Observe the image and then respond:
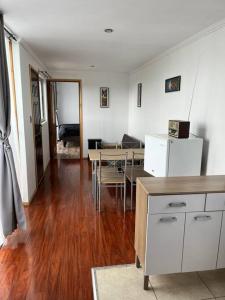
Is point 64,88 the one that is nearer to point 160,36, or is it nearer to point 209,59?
point 160,36

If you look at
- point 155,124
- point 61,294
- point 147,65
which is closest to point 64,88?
point 147,65

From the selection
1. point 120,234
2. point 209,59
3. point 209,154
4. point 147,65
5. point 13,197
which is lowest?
point 120,234

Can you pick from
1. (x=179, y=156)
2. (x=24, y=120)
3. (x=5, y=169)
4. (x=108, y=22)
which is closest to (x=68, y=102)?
(x=24, y=120)

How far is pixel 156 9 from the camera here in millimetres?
2105

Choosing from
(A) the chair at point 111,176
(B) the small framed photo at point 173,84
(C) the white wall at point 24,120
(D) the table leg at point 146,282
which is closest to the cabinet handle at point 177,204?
(D) the table leg at point 146,282

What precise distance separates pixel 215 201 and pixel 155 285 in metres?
0.91

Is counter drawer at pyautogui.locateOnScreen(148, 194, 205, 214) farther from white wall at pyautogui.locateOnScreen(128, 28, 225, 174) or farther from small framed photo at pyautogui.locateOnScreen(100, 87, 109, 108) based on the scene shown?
small framed photo at pyautogui.locateOnScreen(100, 87, 109, 108)

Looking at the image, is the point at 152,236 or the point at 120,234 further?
the point at 120,234

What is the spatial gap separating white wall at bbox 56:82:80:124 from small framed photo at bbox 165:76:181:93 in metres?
5.60

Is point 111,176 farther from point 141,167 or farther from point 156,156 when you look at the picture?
point 156,156

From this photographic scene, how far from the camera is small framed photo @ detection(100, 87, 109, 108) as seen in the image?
249 inches

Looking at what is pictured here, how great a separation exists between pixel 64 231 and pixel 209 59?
267cm

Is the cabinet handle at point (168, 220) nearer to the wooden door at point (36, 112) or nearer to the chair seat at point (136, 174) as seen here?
the chair seat at point (136, 174)

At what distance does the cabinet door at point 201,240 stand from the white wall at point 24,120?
245cm
